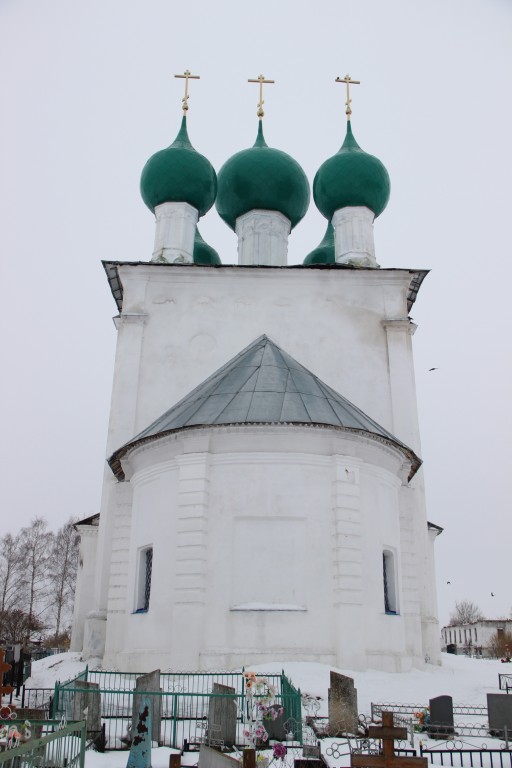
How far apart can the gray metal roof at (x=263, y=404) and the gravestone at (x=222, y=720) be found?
5214mm

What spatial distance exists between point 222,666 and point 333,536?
2.63m

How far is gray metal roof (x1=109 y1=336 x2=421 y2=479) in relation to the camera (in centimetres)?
1270

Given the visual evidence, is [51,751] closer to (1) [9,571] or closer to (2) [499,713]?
(2) [499,713]

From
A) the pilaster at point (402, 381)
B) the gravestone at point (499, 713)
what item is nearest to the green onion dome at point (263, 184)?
the pilaster at point (402, 381)

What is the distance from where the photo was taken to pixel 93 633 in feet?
48.1

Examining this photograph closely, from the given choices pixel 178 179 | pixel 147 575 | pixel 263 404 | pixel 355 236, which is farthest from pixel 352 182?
pixel 147 575

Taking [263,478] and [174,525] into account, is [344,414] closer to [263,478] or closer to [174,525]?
[263,478]

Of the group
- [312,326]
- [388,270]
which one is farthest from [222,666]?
[388,270]

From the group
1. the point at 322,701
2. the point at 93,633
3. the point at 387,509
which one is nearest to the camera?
the point at 322,701

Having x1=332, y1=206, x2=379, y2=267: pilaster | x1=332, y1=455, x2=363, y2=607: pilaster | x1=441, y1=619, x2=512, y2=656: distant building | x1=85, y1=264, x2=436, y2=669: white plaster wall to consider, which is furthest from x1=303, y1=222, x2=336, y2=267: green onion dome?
x1=441, y1=619, x2=512, y2=656: distant building

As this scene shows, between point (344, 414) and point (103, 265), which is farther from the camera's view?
point (103, 265)

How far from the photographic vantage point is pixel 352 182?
2061 cm

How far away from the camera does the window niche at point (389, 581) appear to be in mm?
12867

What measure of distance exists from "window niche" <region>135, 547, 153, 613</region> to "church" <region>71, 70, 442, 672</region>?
0.03 m
